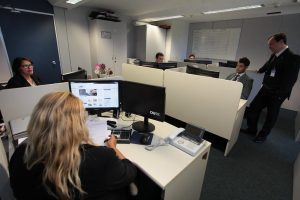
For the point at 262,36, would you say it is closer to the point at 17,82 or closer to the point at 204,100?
the point at 204,100

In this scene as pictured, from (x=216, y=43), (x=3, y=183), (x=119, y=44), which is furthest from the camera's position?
(x=216, y=43)

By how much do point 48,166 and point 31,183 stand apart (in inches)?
4.7

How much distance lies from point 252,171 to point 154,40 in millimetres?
4674

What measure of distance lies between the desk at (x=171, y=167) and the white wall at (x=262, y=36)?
128 inches

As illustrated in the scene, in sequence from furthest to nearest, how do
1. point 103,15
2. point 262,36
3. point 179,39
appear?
point 179,39 < point 262,36 < point 103,15

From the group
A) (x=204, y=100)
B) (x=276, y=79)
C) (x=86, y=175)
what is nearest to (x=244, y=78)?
(x=276, y=79)

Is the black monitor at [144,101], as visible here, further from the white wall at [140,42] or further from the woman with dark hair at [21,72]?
the white wall at [140,42]

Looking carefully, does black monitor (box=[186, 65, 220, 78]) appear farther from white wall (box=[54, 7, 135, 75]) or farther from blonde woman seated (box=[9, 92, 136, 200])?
white wall (box=[54, 7, 135, 75])

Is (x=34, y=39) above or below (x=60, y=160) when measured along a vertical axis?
above

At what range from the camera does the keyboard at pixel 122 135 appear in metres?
1.31

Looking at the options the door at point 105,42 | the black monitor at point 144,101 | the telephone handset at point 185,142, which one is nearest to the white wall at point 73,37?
the door at point 105,42

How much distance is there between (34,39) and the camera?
12.1ft

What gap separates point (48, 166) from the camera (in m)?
0.68

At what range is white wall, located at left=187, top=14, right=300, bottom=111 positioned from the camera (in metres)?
4.09
